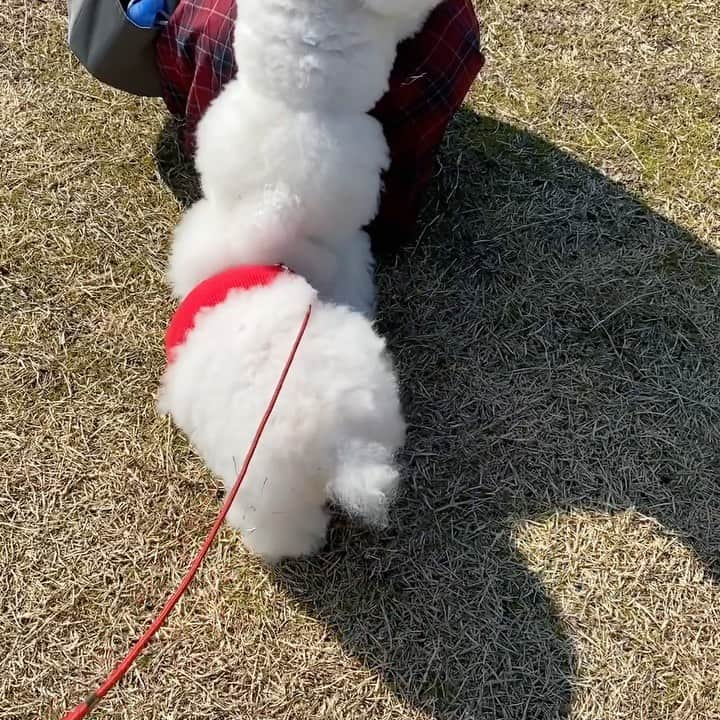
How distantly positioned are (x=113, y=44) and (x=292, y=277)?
2.96ft

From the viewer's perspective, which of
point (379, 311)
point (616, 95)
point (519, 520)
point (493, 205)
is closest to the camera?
point (519, 520)

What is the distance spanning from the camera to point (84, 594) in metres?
1.80

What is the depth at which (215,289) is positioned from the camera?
161 cm

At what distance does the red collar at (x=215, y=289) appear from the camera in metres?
1.58

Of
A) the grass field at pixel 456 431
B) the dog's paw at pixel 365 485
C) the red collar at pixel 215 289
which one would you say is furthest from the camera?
the grass field at pixel 456 431

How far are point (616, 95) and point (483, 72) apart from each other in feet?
1.46

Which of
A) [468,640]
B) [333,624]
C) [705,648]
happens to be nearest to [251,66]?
[333,624]

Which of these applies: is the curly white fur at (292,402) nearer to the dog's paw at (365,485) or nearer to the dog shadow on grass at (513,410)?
the dog's paw at (365,485)

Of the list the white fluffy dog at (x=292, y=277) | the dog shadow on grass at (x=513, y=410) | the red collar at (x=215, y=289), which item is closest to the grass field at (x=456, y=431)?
the dog shadow on grass at (x=513, y=410)

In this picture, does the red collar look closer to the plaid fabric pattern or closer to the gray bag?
the plaid fabric pattern

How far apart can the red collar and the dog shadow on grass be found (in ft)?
1.94

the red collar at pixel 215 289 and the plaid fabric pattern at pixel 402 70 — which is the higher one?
the plaid fabric pattern at pixel 402 70

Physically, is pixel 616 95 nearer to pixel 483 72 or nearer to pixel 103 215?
pixel 483 72

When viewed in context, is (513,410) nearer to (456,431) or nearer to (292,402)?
(456,431)
